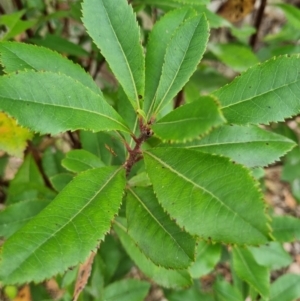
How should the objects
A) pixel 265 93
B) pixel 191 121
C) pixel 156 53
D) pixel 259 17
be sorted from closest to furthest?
1. pixel 191 121
2. pixel 265 93
3. pixel 156 53
4. pixel 259 17

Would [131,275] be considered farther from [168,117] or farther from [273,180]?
[168,117]

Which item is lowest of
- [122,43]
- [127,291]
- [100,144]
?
[127,291]

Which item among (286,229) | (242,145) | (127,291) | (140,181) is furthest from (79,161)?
(286,229)

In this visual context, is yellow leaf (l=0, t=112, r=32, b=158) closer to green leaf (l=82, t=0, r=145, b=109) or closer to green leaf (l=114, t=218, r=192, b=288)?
green leaf (l=114, t=218, r=192, b=288)

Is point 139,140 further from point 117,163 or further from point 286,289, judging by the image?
point 286,289

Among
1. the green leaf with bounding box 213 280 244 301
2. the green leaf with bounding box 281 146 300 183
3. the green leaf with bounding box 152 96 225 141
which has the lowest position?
the green leaf with bounding box 213 280 244 301

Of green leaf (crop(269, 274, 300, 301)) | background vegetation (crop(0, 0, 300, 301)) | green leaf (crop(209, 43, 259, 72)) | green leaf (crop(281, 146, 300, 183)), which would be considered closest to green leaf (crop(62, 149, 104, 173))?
background vegetation (crop(0, 0, 300, 301))
